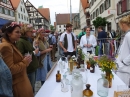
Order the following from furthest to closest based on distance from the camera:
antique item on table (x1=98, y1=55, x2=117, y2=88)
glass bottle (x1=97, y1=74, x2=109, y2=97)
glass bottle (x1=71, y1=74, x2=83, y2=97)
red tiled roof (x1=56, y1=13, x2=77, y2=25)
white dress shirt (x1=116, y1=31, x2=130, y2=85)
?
red tiled roof (x1=56, y1=13, x2=77, y2=25)
white dress shirt (x1=116, y1=31, x2=130, y2=85)
antique item on table (x1=98, y1=55, x2=117, y2=88)
glass bottle (x1=97, y1=74, x2=109, y2=97)
glass bottle (x1=71, y1=74, x2=83, y2=97)

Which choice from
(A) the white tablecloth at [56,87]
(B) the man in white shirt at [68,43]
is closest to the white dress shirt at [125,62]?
(A) the white tablecloth at [56,87]

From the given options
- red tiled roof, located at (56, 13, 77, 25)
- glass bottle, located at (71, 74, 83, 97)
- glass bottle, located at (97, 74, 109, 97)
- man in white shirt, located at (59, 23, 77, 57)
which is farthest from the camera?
red tiled roof, located at (56, 13, 77, 25)

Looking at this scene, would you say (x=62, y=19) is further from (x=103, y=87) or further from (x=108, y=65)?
(x=103, y=87)

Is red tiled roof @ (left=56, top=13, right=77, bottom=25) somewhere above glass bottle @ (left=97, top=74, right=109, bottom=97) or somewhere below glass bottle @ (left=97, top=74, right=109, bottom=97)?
above

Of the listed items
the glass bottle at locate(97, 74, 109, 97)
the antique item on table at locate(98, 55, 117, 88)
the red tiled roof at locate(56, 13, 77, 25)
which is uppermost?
the red tiled roof at locate(56, 13, 77, 25)

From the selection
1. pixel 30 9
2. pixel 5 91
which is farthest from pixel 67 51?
pixel 30 9

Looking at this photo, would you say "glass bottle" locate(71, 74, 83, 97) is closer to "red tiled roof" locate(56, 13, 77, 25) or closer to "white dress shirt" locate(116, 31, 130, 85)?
"white dress shirt" locate(116, 31, 130, 85)

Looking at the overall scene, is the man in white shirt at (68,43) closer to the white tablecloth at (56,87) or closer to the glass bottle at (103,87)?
the white tablecloth at (56,87)

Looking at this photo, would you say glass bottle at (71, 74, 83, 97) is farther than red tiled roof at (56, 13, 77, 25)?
No

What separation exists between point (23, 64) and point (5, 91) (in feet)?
1.37

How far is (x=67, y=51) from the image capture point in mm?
4750

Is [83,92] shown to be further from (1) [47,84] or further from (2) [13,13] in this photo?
(2) [13,13]

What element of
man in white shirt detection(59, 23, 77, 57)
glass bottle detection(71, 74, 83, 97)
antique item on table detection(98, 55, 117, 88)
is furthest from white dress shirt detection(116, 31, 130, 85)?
man in white shirt detection(59, 23, 77, 57)

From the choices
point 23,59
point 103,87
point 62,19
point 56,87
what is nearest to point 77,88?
point 103,87
